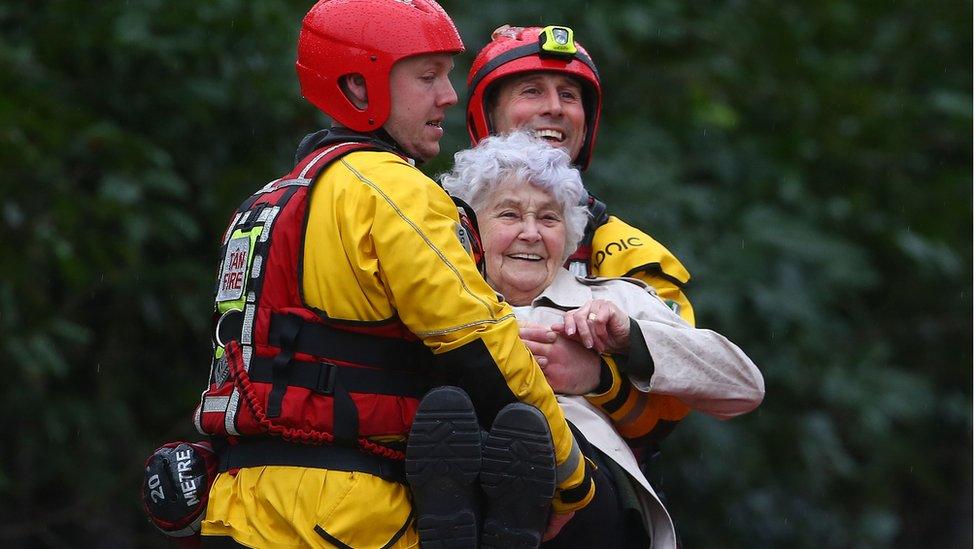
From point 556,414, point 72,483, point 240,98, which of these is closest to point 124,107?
point 240,98

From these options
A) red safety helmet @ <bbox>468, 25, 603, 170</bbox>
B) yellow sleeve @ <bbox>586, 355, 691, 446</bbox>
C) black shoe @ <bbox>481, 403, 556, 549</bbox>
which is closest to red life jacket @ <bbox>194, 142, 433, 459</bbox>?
black shoe @ <bbox>481, 403, 556, 549</bbox>

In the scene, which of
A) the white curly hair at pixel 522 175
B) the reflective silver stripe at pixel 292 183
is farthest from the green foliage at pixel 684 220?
the reflective silver stripe at pixel 292 183

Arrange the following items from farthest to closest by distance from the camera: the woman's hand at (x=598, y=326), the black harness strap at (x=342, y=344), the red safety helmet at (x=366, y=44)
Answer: the woman's hand at (x=598, y=326), the red safety helmet at (x=366, y=44), the black harness strap at (x=342, y=344)

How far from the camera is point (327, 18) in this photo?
412 centimetres

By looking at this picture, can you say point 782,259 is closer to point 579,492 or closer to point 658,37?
point 658,37

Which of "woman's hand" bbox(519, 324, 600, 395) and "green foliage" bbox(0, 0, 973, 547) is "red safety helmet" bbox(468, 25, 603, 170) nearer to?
"woman's hand" bbox(519, 324, 600, 395)

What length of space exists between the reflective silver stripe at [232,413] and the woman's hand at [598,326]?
99cm

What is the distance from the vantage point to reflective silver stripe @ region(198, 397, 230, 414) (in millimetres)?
3882

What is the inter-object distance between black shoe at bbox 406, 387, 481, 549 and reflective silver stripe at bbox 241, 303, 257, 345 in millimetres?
476

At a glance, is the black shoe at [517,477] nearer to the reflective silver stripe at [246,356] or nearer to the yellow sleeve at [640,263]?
the reflective silver stripe at [246,356]

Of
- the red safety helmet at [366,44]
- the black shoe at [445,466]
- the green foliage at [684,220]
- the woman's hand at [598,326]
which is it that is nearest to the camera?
the black shoe at [445,466]

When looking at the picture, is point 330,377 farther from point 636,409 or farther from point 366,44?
point 636,409

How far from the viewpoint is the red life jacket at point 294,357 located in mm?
3791

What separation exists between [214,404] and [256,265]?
0.37 meters
